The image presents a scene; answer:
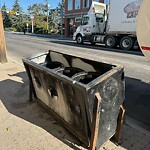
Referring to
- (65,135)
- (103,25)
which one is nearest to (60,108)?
(65,135)

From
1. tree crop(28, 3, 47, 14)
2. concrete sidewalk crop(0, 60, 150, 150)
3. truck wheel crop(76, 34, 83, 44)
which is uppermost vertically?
tree crop(28, 3, 47, 14)

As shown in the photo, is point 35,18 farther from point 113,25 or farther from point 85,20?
point 113,25

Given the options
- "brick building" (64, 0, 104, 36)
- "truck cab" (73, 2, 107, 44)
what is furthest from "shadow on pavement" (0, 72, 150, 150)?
"brick building" (64, 0, 104, 36)

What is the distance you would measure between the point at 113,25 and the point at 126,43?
1.98 metres

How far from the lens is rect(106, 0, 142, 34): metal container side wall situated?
581 inches

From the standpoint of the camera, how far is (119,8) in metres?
15.8

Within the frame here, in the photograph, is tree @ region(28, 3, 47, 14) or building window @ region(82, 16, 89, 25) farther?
tree @ region(28, 3, 47, 14)

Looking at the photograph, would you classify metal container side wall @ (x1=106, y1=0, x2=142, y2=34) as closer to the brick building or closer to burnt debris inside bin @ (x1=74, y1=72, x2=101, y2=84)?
burnt debris inside bin @ (x1=74, y1=72, x2=101, y2=84)

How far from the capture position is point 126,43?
16031 millimetres

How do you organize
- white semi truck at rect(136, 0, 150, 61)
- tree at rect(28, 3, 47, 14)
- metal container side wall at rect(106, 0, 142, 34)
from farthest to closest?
tree at rect(28, 3, 47, 14), metal container side wall at rect(106, 0, 142, 34), white semi truck at rect(136, 0, 150, 61)

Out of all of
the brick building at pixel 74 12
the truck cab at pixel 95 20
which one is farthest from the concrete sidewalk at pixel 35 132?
the brick building at pixel 74 12

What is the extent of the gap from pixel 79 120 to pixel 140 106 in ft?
7.30

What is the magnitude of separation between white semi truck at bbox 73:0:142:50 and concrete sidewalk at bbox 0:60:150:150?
10316 millimetres

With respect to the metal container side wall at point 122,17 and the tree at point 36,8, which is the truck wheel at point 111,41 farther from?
the tree at point 36,8
